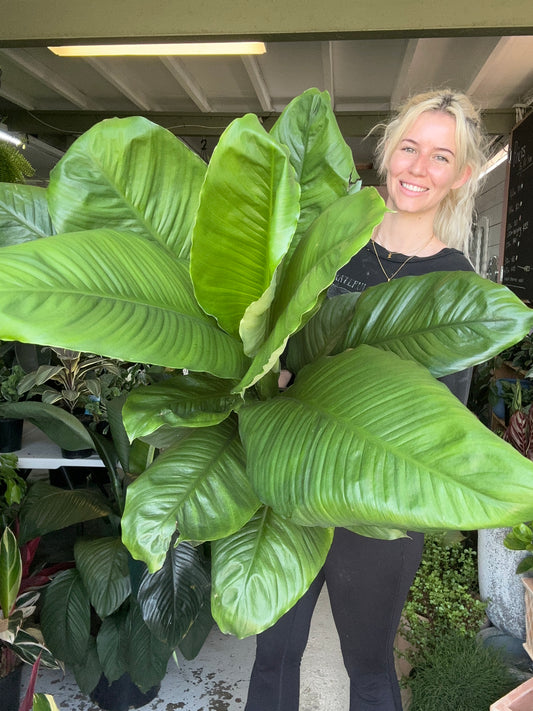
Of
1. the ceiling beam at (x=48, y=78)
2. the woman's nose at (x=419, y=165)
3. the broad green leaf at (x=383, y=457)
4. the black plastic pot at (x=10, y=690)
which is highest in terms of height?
the ceiling beam at (x=48, y=78)

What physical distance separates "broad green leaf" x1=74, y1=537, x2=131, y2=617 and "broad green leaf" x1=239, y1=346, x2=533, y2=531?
1.36 m

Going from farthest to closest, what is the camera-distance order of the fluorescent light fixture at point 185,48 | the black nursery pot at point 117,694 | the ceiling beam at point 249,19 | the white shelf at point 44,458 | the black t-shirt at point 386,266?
the fluorescent light fixture at point 185,48
the ceiling beam at point 249,19
the white shelf at point 44,458
the black nursery pot at point 117,694
the black t-shirt at point 386,266

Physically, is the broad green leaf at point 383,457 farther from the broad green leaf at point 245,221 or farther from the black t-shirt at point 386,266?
the black t-shirt at point 386,266

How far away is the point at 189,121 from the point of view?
716 centimetres

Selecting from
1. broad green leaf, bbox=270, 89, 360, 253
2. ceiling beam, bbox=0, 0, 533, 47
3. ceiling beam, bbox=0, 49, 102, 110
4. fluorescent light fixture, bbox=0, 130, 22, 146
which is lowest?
broad green leaf, bbox=270, 89, 360, 253

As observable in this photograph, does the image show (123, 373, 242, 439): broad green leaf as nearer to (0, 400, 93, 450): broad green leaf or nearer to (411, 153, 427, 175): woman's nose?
(411, 153, 427, 175): woman's nose

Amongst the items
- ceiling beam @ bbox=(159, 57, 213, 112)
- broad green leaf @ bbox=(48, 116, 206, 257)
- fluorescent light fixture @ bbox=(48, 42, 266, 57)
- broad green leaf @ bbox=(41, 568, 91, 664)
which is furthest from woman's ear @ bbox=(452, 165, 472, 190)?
ceiling beam @ bbox=(159, 57, 213, 112)

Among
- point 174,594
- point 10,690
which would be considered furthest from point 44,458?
point 174,594

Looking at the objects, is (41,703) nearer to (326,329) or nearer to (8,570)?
(326,329)

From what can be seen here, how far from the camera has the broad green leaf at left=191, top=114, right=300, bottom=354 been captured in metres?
0.47

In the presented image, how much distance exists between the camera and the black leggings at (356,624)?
1141 millimetres

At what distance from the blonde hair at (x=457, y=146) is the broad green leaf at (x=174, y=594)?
99 centimetres

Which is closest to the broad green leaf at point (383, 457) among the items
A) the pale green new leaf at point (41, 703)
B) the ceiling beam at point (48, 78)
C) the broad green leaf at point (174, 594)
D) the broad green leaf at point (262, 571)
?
the broad green leaf at point (262, 571)

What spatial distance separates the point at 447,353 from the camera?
63 centimetres
